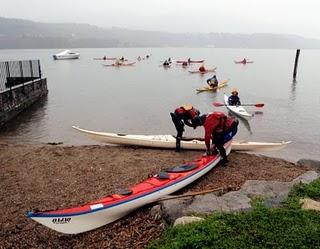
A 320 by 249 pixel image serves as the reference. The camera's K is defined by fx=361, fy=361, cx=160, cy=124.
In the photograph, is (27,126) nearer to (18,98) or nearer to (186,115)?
(18,98)

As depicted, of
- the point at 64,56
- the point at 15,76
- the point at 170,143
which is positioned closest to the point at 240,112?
the point at 170,143

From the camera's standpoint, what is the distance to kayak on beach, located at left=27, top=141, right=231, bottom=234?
22.6 ft

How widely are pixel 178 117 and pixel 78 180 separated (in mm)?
4048

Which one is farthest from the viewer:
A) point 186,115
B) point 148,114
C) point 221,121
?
point 148,114

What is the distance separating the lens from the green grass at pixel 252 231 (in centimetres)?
555

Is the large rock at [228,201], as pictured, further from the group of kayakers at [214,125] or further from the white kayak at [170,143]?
the white kayak at [170,143]

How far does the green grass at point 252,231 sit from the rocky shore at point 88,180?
0.98m

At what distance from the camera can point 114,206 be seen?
7555 millimetres

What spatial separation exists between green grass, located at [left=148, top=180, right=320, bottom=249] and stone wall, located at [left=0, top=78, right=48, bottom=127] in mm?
16548

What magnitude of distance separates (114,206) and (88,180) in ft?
10.1

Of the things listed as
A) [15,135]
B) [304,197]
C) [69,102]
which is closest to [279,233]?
[304,197]

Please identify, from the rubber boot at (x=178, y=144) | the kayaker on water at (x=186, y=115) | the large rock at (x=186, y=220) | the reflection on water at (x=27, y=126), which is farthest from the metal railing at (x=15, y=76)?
the large rock at (x=186, y=220)

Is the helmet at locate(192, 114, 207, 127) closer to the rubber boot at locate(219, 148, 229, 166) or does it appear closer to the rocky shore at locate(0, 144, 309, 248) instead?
the rubber boot at locate(219, 148, 229, 166)

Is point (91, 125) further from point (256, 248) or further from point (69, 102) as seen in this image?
point (256, 248)
